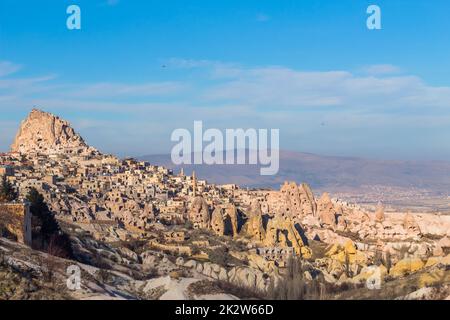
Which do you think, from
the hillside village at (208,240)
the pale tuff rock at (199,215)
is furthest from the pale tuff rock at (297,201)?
the pale tuff rock at (199,215)

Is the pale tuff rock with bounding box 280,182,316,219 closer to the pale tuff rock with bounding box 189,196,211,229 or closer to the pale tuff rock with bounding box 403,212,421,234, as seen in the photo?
the pale tuff rock with bounding box 403,212,421,234

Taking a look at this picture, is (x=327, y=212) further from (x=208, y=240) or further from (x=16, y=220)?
(x=16, y=220)

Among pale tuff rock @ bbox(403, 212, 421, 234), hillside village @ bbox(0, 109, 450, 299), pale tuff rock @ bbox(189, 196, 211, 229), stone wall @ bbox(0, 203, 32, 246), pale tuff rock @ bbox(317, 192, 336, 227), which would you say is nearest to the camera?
hillside village @ bbox(0, 109, 450, 299)

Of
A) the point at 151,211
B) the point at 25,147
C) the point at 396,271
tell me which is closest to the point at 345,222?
the point at 151,211

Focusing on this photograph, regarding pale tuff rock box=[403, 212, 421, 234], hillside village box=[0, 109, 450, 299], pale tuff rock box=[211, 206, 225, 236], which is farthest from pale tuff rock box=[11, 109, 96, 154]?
pale tuff rock box=[403, 212, 421, 234]

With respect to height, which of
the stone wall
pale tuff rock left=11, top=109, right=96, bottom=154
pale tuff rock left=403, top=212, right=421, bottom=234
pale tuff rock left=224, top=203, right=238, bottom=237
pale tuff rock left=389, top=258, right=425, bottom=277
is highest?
pale tuff rock left=11, top=109, right=96, bottom=154

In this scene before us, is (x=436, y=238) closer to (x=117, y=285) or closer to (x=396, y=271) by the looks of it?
(x=396, y=271)

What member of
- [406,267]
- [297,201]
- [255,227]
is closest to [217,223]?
[255,227]
